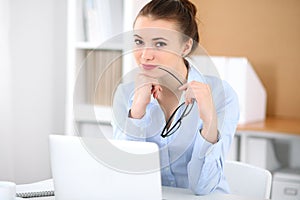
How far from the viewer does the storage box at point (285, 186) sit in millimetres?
2828

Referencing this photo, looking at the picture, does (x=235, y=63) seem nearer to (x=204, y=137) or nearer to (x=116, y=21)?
(x=116, y=21)

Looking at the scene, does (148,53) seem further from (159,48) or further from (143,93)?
(143,93)

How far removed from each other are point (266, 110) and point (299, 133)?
72 cm

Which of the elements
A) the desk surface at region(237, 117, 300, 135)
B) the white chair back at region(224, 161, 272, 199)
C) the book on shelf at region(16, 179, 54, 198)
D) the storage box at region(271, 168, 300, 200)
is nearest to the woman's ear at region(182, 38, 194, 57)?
the book on shelf at region(16, 179, 54, 198)

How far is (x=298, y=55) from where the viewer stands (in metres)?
3.39

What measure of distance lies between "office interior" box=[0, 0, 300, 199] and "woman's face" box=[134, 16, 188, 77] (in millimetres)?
1948

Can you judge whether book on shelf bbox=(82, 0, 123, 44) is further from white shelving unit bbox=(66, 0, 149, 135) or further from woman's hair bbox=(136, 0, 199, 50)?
woman's hair bbox=(136, 0, 199, 50)

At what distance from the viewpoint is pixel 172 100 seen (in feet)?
4.49

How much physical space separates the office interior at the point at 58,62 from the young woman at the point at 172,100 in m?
1.78

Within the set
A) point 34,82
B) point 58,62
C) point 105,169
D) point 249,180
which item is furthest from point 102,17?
point 105,169

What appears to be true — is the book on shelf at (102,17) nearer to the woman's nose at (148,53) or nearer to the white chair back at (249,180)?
the white chair back at (249,180)

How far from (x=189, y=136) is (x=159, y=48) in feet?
0.77

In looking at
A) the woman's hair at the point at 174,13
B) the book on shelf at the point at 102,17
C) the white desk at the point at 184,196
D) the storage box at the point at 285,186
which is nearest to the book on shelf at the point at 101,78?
the woman's hair at the point at 174,13

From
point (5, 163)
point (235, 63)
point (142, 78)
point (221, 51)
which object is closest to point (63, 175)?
point (142, 78)
